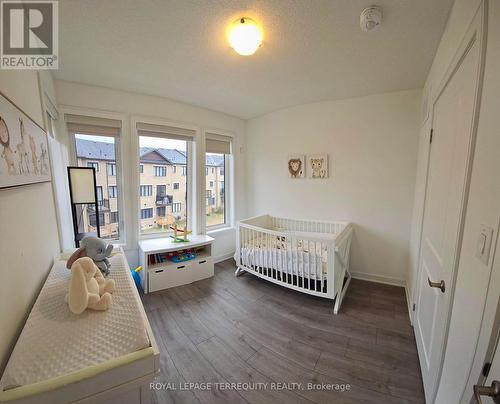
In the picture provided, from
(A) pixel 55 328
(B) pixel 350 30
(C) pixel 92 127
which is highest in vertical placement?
(B) pixel 350 30

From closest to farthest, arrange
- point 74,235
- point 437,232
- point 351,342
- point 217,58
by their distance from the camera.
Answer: point 437,232
point 351,342
point 217,58
point 74,235

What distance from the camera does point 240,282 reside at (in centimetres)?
274

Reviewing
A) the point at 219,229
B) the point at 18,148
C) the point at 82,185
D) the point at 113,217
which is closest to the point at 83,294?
the point at 18,148

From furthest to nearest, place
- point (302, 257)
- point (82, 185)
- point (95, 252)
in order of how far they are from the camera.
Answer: point (302, 257), point (82, 185), point (95, 252)

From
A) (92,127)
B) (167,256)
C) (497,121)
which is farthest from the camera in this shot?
(167,256)

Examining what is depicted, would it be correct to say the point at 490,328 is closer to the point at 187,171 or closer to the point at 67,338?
the point at 67,338

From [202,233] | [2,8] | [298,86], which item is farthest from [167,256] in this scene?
[298,86]

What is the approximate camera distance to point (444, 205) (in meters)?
1.23

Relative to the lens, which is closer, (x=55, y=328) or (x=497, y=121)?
(x=497, y=121)

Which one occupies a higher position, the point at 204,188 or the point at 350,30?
the point at 350,30

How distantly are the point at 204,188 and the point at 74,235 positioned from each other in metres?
1.65

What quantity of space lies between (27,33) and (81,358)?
194 cm

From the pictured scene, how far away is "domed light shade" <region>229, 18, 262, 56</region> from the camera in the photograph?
1.38 meters

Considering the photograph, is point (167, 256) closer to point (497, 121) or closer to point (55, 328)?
point (55, 328)
